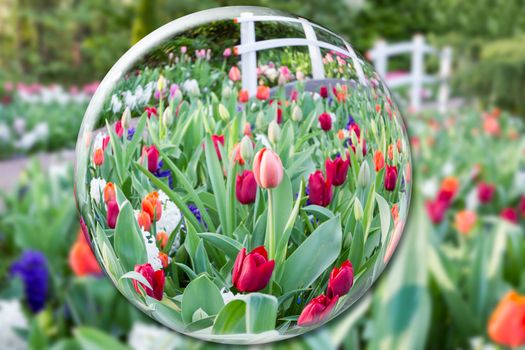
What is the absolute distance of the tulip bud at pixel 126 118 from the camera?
1.80 ft

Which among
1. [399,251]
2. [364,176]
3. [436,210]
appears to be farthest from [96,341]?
[436,210]

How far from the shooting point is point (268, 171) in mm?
505

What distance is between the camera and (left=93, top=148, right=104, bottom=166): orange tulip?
21.7 inches

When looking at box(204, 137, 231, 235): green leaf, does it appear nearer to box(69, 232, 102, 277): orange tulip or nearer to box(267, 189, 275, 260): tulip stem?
box(267, 189, 275, 260): tulip stem

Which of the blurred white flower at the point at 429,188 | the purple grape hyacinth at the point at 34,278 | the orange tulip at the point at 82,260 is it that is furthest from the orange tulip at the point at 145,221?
the blurred white flower at the point at 429,188

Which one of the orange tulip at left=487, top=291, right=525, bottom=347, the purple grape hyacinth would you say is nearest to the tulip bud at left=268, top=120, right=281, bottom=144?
the orange tulip at left=487, top=291, right=525, bottom=347

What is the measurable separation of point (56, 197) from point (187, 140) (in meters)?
2.44

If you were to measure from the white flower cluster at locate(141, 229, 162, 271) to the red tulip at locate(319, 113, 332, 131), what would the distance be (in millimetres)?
160

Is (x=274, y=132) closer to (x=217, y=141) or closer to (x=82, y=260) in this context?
(x=217, y=141)

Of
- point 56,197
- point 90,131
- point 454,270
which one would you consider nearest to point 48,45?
point 56,197

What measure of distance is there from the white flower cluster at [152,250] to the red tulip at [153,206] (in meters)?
0.01

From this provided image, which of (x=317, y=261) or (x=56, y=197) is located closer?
(x=317, y=261)

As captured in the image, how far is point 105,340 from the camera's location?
4.42 ft

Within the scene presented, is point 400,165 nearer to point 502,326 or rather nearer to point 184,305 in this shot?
point 184,305
